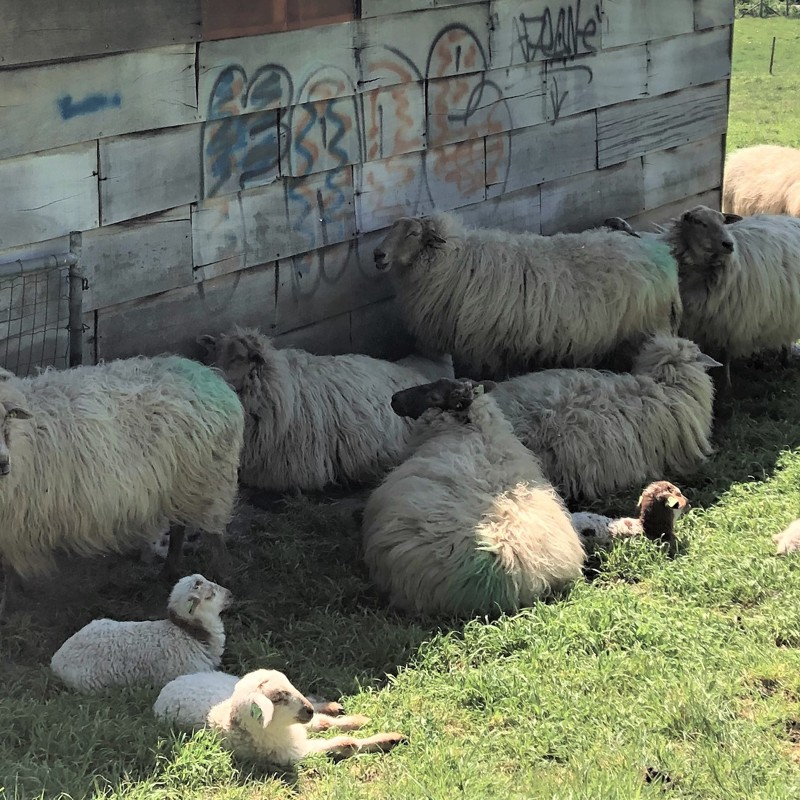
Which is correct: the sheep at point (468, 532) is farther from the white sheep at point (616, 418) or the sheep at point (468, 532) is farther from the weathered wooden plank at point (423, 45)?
the weathered wooden plank at point (423, 45)

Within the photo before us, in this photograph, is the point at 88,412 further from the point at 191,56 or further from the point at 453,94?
the point at 453,94

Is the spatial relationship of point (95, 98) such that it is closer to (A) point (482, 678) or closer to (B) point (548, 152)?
(A) point (482, 678)

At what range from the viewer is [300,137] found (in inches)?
272

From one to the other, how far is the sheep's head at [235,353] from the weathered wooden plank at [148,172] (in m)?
0.84

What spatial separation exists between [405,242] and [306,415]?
58.7 inches

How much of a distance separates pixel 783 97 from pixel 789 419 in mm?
16914

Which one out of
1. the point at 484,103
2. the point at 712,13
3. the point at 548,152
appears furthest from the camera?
the point at 712,13

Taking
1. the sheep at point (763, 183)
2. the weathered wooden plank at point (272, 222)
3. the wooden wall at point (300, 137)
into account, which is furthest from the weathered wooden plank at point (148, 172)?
the sheep at point (763, 183)

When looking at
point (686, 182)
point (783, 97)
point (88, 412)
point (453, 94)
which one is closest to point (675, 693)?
point (88, 412)

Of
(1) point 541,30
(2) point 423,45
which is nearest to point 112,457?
(2) point 423,45

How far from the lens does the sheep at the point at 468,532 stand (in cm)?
525

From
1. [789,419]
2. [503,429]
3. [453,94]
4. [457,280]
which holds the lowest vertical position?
[789,419]

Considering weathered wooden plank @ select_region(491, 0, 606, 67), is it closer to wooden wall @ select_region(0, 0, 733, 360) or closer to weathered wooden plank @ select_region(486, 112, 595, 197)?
wooden wall @ select_region(0, 0, 733, 360)

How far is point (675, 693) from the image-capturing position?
14.7 ft
